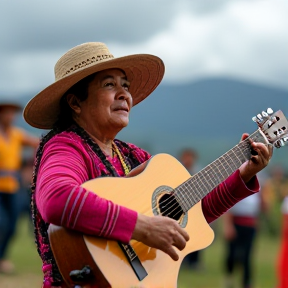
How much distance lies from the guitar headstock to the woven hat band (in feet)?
2.94

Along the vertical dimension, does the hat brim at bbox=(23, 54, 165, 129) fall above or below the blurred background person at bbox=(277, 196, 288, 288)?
above

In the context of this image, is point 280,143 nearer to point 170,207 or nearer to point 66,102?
point 170,207

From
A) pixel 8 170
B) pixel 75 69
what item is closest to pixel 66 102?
pixel 75 69

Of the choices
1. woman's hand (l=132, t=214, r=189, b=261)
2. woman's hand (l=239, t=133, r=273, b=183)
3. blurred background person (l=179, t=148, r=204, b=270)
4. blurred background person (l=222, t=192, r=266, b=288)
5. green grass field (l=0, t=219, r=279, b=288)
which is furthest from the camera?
blurred background person (l=179, t=148, r=204, b=270)

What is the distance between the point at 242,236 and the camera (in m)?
Result: 9.92

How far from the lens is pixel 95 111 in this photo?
401 centimetres

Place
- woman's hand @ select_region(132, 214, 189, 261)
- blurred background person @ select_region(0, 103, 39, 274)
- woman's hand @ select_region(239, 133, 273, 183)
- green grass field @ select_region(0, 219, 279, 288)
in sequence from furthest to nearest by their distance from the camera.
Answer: blurred background person @ select_region(0, 103, 39, 274) → green grass field @ select_region(0, 219, 279, 288) → woman's hand @ select_region(239, 133, 273, 183) → woman's hand @ select_region(132, 214, 189, 261)

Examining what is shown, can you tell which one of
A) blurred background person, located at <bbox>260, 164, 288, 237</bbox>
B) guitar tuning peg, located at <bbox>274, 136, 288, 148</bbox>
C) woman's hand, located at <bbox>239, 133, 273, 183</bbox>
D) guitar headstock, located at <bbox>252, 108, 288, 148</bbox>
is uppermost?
blurred background person, located at <bbox>260, 164, 288, 237</bbox>

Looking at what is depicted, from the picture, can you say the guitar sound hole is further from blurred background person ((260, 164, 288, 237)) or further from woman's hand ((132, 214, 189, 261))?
blurred background person ((260, 164, 288, 237))

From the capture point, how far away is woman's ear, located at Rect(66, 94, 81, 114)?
13.5 feet

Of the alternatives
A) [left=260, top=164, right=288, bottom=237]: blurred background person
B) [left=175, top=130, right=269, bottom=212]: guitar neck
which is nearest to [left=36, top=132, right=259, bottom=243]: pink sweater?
[left=175, top=130, right=269, bottom=212]: guitar neck

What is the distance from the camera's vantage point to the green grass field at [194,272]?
9.07m

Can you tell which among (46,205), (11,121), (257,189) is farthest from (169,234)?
(11,121)

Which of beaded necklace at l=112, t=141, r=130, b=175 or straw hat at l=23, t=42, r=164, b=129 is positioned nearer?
straw hat at l=23, t=42, r=164, b=129
